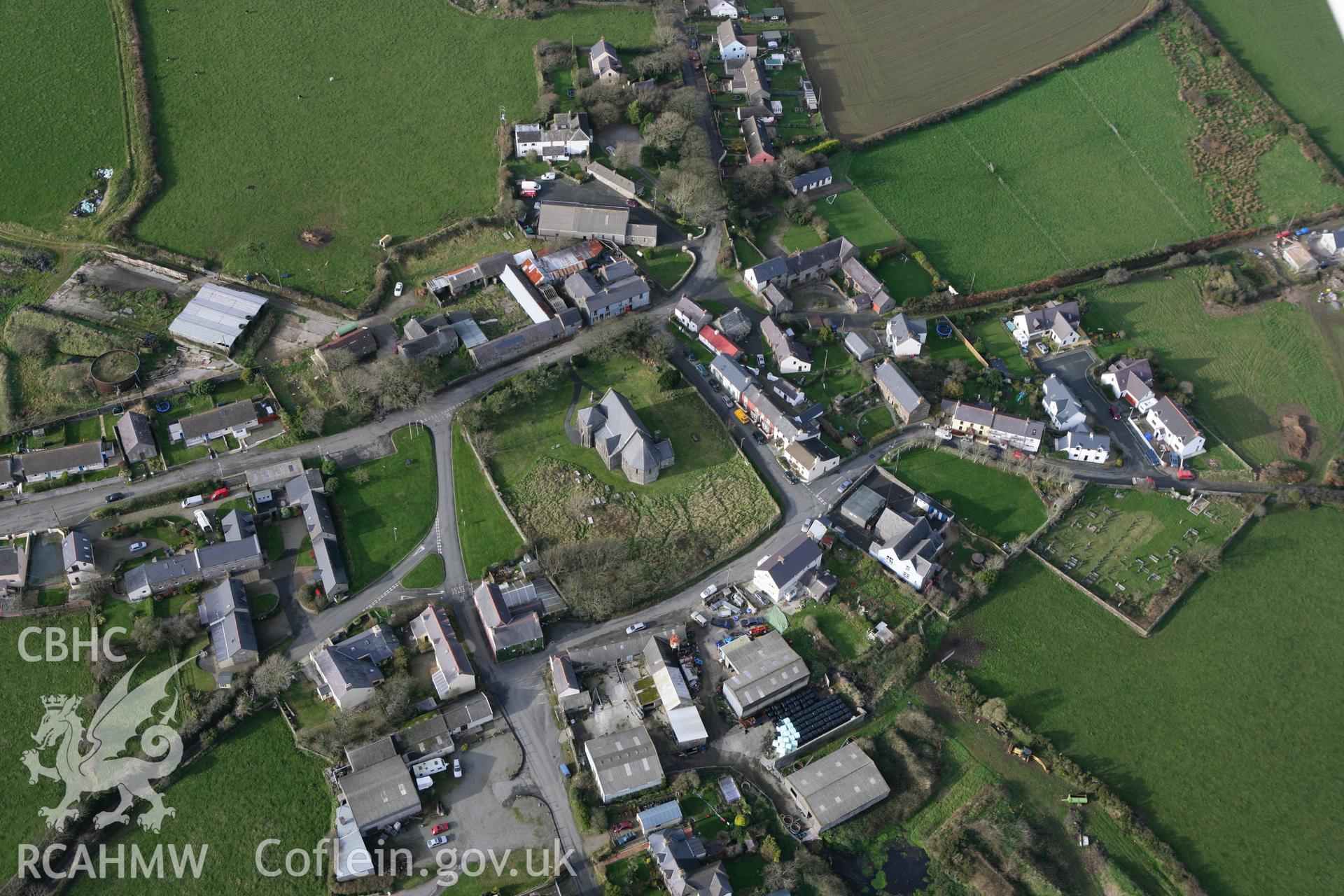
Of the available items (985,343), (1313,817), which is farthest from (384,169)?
(1313,817)

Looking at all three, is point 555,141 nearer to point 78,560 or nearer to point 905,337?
point 905,337

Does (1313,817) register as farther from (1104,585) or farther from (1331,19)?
(1331,19)

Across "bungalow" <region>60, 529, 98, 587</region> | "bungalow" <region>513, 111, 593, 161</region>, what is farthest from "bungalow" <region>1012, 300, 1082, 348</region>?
"bungalow" <region>60, 529, 98, 587</region>

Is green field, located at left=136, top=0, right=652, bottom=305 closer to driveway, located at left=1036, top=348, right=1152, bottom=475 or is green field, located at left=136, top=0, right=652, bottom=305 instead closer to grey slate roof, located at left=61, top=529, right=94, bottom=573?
grey slate roof, located at left=61, top=529, right=94, bottom=573

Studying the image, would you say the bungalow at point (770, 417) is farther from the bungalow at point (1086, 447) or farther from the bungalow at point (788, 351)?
the bungalow at point (1086, 447)

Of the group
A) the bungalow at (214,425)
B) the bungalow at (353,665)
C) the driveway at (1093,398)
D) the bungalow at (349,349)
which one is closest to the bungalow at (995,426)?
the driveway at (1093,398)

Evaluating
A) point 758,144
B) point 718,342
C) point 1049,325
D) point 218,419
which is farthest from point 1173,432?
point 218,419
